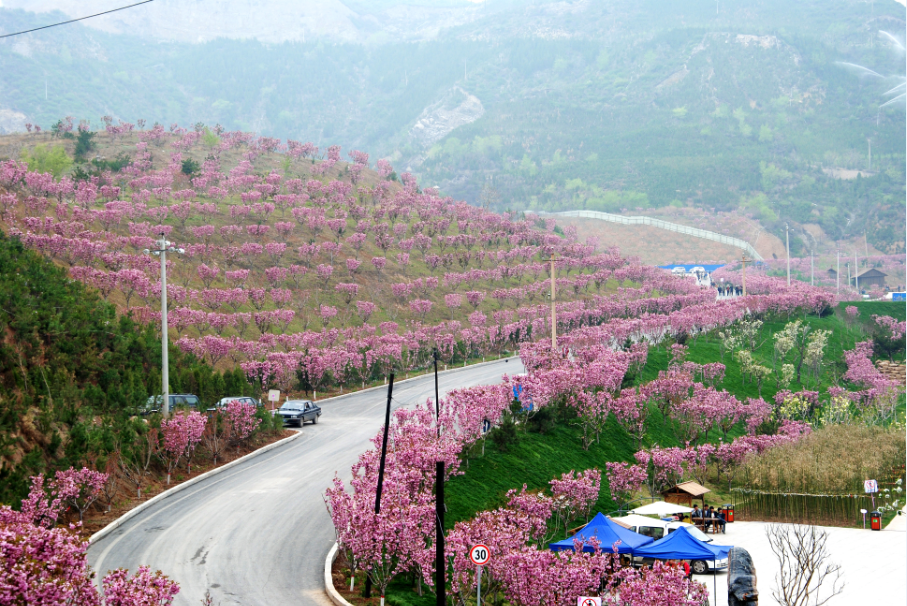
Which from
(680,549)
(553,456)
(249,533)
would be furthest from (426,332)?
(680,549)

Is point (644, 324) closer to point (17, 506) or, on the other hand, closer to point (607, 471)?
point (607, 471)

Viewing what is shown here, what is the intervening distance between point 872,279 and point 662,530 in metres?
140

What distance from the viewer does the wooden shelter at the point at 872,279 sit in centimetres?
15700

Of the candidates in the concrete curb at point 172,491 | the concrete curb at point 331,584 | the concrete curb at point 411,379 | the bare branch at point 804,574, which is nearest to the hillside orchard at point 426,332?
the concrete curb at point 331,584

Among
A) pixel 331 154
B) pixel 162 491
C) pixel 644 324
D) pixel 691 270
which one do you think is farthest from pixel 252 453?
pixel 691 270

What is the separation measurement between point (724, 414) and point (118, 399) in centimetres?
3894

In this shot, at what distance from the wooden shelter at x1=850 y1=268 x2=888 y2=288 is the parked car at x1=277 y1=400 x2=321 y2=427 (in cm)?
13655

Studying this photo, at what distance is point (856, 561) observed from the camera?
35938 mm

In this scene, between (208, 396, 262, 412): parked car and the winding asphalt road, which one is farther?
(208, 396, 262, 412): parked car

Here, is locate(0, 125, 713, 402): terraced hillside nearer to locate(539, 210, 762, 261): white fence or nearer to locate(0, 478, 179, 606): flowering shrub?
locate(0, 478, 179, 606): flowering shrub

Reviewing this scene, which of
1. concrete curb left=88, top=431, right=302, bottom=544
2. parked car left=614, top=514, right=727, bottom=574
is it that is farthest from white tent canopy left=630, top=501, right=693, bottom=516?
concrete curb left=88, top=431, right=302, bottom=544

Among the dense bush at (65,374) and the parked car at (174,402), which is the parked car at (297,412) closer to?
the dense bush at (65,374)

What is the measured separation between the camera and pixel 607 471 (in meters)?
48.9

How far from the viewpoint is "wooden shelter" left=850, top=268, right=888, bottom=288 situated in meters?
157
